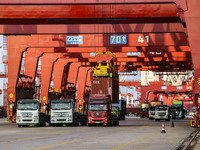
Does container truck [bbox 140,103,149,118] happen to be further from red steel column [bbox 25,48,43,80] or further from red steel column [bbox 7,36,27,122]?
red steel column [bbox 7,36,27,122]

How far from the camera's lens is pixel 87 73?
272 ft

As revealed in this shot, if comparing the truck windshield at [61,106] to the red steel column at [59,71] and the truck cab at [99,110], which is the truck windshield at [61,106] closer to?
the truck cab at [99,110]

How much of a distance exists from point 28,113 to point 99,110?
5449mm

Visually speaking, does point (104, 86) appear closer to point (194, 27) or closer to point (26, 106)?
point (26, 106)

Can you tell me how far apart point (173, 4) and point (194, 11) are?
5.25 ft

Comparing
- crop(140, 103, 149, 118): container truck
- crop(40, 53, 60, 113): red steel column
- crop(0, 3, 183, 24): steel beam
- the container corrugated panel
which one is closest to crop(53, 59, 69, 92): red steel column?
crop(40, 53, 60, 113): red steel column

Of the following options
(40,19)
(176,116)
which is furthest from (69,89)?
(40,19)

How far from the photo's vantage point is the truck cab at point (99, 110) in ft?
124

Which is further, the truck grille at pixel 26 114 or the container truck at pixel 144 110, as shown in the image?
the container truck at pixel 144 110

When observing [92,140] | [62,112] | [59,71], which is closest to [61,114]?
[62,112]

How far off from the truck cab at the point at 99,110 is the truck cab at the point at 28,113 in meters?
4.00

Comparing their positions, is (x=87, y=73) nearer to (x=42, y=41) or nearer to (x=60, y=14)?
(x=42, y=41)

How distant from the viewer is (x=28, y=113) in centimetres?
3769

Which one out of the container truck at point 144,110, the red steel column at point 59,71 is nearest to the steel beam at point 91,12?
the red steel column at point 59,71
